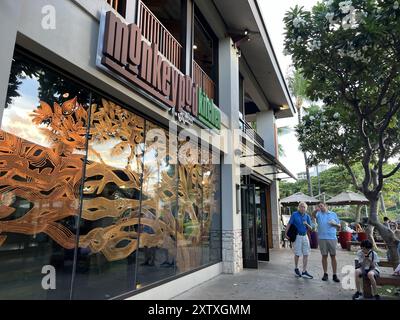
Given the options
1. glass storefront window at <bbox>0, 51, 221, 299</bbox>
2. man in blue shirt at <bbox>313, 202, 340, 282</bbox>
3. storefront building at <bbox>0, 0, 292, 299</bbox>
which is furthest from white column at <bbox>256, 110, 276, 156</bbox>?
glass storefront window at <bbox>0, 51, 221, 299</bbox>

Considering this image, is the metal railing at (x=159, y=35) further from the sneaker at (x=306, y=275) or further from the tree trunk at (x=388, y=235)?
the sneaker at (x=306, y=275)

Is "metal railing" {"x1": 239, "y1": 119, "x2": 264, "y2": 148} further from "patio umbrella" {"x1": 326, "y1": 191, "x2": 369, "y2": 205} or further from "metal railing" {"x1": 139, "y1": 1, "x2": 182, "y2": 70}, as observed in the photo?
"patio umbrella" {"x1": 326, "y1": 191, "x2": 369, "y2": 205}

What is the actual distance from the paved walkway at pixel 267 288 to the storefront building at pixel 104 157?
0.39m

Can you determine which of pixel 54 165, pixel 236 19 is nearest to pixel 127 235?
pixel 54 165

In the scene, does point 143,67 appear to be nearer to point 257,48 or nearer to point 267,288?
point 267,288

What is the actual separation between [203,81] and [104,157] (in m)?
4.42

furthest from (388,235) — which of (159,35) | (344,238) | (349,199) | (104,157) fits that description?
(349,199)

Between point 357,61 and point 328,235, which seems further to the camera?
point 328,235

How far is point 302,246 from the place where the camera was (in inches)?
283

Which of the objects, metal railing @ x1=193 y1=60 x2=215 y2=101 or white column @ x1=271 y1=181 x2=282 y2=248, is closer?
metal railing @ x1=193 y1=60 x2=215 y2=101

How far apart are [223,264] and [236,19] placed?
6843mm

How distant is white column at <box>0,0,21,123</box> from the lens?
2537 millimetres

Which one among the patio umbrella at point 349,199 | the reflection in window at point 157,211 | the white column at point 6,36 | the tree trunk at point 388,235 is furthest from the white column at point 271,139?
the white column at point 6,36

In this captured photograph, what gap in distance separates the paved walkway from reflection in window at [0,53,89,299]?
8.82ft
